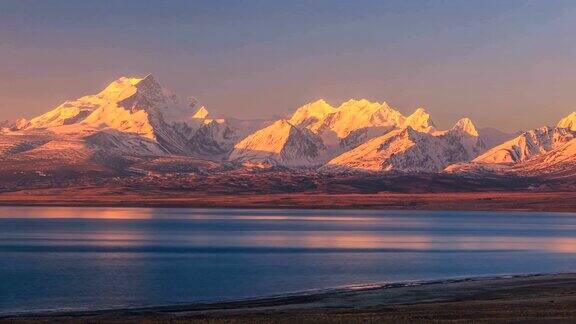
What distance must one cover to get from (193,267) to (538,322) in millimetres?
57208

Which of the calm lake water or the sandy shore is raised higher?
the sandy shore

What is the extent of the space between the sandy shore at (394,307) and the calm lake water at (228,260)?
6862 millimetres

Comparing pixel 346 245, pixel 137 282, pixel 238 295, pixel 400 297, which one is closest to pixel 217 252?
pixel 346 245

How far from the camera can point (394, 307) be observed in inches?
2485

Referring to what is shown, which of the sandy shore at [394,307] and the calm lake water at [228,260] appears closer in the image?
the sandy shore at [394,307]

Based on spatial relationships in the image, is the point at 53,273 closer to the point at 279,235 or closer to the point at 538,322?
the point at 538,322

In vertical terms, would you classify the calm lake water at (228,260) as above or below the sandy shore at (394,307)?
below

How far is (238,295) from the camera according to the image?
78.2m

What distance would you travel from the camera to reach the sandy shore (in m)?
53.3

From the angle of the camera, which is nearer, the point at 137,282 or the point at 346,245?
the point at 137,282

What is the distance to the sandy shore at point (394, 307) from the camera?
53281mm

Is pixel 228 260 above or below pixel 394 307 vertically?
below

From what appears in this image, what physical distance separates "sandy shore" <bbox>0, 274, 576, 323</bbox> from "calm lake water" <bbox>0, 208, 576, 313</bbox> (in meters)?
6.86

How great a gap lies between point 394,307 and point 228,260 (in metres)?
52.4
